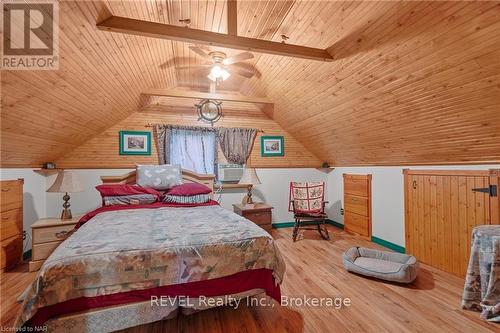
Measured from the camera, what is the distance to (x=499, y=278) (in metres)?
1.81

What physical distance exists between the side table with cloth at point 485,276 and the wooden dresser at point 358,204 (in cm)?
189

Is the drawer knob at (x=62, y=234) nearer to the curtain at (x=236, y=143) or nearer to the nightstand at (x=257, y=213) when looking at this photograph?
the nightstand at (x=257, y=213)

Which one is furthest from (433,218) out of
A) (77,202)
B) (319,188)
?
(77,202)

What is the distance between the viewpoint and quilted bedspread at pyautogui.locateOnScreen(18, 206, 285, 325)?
4.44ft

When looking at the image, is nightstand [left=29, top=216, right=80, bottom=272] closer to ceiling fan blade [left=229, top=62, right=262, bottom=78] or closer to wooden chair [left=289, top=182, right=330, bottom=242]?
ceiling fan blade [left=229, top=62, right=262, bottom=78]

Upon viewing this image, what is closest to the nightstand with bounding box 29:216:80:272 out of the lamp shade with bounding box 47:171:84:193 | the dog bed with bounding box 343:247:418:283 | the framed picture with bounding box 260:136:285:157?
the lamp shade with bounding box 47:171:84:193

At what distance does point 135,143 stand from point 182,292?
3028 mm

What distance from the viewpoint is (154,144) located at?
4035mm

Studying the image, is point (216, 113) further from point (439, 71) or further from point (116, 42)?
point (439, 71)

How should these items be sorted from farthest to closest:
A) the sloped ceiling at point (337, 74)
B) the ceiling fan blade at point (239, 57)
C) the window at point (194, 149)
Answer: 1. the window at point (194, 149)
2. the ceiling fan blade at point (239, 57)
3. the sloped ceiling at point (337, 74)

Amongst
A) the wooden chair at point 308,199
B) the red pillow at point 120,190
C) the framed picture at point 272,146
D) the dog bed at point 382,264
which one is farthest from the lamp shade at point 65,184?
the dog bed at point 382,264

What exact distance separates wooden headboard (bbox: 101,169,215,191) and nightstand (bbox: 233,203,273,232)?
669 millimetres

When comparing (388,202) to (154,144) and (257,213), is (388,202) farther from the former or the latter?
(154,144)

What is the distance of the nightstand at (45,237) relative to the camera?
2748 millimetres
